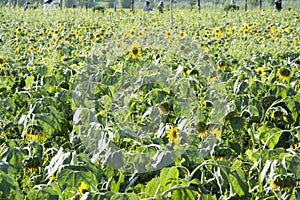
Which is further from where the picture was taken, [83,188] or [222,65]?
[222,65]

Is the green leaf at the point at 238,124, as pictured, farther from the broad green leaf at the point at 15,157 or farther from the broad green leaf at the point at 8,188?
the broad green leaf at the point at 8,188

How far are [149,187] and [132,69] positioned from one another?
2.45 meters

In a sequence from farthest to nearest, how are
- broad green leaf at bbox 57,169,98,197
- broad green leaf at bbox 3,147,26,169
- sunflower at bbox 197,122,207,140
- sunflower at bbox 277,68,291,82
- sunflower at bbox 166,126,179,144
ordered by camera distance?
sunflower at bbox 277,68,291,82, sunflower at bbox 197,122,207,140, sunflower at bbox 166,126,179,144, broad green leaf at bbox 3,147,26,169, broad green leaf at bbox 57,169,98,197

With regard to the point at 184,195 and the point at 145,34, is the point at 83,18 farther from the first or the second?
the point at 184,195

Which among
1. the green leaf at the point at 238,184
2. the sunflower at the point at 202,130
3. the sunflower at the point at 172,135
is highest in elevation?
the green leaf at the point at 238,184

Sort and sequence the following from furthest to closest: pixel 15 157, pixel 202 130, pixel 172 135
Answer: pixel 202 130 < pixel 172 135 < pixel 15 157

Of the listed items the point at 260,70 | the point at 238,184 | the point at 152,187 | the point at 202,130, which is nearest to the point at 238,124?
the point at 202,130

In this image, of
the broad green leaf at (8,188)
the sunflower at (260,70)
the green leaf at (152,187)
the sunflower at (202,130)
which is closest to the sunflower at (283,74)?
the sunflower at (260,70)

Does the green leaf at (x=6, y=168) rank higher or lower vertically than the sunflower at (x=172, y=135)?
higher

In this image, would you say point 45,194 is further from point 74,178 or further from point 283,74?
point 283,74

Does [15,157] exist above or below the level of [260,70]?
above

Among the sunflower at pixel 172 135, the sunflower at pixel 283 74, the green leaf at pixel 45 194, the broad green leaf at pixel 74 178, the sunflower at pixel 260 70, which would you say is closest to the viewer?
the green leaf at pixel 45 194

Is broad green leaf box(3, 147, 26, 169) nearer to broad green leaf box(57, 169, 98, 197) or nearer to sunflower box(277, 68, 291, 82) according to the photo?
broad green leaf box(57, 169, 98, 197)

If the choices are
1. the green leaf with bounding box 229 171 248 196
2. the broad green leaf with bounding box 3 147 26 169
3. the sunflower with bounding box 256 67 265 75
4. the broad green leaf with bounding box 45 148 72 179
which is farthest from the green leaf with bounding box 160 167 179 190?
the sunflower with bounding box 256 67 265 75
